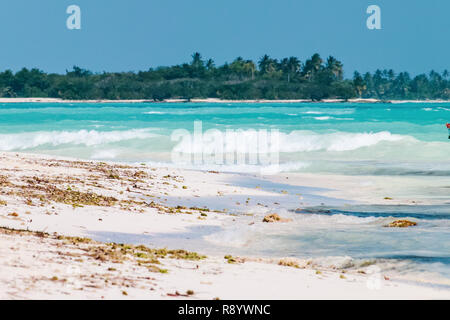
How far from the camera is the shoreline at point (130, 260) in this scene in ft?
24.1

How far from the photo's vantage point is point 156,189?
1786cm

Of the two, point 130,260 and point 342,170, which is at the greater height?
point 130,260

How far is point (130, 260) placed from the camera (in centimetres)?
877

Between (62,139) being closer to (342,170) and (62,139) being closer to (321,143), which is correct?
(321,143)

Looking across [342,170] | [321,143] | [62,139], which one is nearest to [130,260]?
[342,170]

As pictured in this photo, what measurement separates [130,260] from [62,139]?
133 ft

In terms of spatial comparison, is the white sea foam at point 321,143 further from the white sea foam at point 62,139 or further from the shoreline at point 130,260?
the shoreline at point 130,260

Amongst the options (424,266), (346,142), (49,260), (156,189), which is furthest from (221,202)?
(346,142)

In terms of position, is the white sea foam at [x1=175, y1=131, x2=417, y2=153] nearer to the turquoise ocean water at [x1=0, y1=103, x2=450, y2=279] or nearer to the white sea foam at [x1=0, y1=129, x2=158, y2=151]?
the turquoise ocean water at [x1=0, y1=103, x2=450, y2=279]

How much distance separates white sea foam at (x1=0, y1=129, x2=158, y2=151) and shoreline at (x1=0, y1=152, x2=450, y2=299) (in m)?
28.7

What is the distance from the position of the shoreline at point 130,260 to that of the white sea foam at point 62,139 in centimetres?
2867

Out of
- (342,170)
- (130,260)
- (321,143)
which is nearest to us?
(130,260)

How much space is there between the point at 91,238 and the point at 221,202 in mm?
6576
